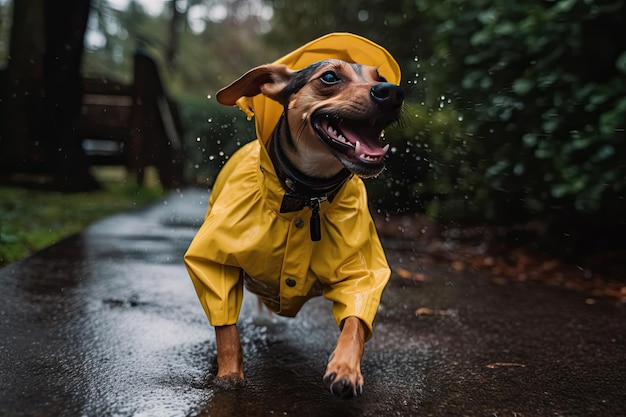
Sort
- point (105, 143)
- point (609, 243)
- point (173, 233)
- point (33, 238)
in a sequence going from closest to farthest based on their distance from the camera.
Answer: point (33, 238)
point (609, 243)
point (173, 233)
point (105, 143)

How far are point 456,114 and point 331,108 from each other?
4.59m

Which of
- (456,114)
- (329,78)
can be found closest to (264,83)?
(329,78)

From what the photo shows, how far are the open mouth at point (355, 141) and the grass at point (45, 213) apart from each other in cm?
310

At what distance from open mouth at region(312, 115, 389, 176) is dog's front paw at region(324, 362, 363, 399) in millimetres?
747

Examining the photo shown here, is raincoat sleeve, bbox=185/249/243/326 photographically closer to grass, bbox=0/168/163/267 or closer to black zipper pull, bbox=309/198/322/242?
black zipper pull, bbox=309/198/322/242

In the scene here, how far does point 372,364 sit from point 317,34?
1162 cm

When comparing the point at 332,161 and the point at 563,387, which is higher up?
the point at 332,161

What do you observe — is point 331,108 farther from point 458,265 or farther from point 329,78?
point 458,265

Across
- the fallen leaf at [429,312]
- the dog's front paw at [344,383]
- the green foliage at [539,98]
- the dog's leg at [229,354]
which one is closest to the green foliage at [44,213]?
the dog's leg at [229,354]

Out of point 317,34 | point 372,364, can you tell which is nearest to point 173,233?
point 372,364

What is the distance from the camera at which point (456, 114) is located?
278 inches

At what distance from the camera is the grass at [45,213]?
534 cm

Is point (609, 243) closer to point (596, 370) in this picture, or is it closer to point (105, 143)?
point (596, 370)

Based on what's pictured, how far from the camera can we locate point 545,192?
588 cm
